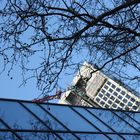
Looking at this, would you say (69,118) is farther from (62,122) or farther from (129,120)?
(129,120)

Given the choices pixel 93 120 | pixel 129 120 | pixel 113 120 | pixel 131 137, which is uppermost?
pixel 129 120

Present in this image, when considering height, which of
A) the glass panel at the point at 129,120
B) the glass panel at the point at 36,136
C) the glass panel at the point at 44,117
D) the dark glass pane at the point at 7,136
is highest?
the glass panel at the point at 129,120

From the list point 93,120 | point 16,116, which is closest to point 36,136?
point 16,116

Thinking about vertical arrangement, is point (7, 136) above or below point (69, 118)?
below

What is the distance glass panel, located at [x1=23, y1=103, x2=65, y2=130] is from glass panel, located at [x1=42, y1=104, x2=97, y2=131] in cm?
31

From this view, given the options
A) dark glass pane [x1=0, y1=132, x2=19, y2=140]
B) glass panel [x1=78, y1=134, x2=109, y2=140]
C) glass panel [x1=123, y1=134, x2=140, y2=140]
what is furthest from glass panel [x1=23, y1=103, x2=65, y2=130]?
glass panel [x1=123, y1=134, x2=140, y2=140]

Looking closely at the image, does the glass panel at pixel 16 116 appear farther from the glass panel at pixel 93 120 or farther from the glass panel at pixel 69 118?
the glass panel at pixel 93 120

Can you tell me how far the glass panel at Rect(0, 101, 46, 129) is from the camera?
40.0 ft

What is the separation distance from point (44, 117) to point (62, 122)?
57 cm

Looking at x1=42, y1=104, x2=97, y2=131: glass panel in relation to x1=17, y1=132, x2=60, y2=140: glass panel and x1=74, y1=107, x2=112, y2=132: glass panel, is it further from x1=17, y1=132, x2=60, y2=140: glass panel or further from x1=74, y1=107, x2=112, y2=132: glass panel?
x1=17, y1=132, x2=60, y2=140: glass panel

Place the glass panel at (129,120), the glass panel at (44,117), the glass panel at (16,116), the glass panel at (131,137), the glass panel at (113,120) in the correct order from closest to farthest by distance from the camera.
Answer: the glass panel at (16,116) → the glass panel at (44,117) → the glass panel at (131,137) → the glass panel at (113,120) → the glass panel at (129,120)

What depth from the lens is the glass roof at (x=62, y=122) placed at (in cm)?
1205

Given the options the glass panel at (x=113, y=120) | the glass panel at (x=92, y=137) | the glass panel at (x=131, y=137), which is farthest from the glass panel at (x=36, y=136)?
the glass panel at (x=113, y=120)

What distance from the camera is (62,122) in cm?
1384
